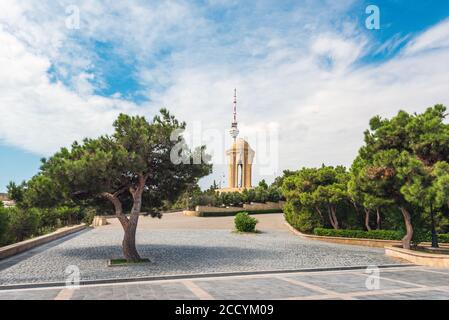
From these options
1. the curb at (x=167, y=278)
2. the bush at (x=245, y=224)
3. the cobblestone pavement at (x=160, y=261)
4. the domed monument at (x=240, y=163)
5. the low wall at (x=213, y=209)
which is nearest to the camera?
the curb at (x=167, y=278)

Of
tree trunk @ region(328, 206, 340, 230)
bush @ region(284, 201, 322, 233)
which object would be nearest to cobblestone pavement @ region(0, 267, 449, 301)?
tree trunk @ region(328, 206, 340, 230)

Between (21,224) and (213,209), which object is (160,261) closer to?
(21,224)

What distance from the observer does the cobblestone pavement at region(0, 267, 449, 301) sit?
28.9 ft

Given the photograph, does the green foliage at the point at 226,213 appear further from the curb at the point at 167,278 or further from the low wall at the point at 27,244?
the curb at the point at 167,278

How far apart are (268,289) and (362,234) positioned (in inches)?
641

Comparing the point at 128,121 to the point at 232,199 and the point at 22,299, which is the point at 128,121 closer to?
the point at 22,299

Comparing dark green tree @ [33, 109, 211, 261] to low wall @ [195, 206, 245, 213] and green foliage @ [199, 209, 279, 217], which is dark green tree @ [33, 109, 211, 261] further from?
low wall @ [195, 206, 245, 213]

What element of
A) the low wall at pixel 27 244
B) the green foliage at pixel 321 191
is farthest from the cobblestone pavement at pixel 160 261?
the green foliage at pixel 321 191

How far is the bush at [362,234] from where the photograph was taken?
22255 mm

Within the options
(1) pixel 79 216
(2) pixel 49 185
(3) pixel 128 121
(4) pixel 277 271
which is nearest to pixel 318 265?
(4) pixel 277 271

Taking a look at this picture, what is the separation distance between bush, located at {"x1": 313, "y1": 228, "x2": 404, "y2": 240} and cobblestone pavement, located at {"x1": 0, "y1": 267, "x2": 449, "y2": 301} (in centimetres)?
1086

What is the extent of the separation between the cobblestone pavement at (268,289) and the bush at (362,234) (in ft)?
35.6

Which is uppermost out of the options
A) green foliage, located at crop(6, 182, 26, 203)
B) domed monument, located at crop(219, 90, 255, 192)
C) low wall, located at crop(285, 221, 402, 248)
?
domed monument, located at crop(219, 90, 255, 192)
